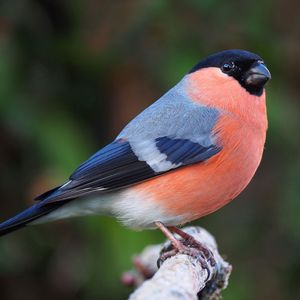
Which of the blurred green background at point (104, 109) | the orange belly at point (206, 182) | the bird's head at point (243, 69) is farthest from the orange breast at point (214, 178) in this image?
the blurred green background at point (104, 109)

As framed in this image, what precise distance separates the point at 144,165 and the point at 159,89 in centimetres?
102

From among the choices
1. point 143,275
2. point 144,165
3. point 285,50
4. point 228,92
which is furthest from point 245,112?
point 285,50

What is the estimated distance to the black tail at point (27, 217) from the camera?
9.78 feet

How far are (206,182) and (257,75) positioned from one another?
0.53 metres

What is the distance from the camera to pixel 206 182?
2982mm

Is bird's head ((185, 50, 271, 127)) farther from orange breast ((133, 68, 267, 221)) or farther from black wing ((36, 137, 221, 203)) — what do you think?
black wing ((36, 137, 221, 203))

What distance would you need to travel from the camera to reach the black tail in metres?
2.98

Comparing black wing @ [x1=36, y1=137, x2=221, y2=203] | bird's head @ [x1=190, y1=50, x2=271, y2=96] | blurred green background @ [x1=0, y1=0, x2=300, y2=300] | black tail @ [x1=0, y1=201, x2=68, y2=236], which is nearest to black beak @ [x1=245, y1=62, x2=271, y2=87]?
bird's head @ [x1=190, y1=50, x2=271, y2=96]

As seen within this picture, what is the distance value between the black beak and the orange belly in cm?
26

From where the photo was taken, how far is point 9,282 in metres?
4.21

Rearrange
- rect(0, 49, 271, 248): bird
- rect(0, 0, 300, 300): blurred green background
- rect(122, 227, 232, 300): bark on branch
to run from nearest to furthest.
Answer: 1. rect(122, 227, 232, 300): bark on branch
2. rect(0, 49, 271, 248): bird
3. rect(0, 0, 300, 300): blurred green background

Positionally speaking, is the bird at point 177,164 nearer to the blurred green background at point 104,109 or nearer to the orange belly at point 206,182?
the orange belly at point 206,182

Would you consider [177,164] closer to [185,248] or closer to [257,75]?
[185,248]

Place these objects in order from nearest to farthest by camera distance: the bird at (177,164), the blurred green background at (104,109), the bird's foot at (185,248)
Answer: the bird's foot at (185,248) < the bird at (177,164) < the blurred green background at (104,109)
